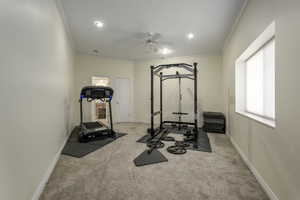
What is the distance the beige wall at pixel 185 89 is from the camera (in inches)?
212

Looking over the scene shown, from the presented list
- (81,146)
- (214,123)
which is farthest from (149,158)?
(214,123)

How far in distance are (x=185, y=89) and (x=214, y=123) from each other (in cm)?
183

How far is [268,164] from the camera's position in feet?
5.68

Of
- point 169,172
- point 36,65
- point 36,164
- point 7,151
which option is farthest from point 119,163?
point 36,65

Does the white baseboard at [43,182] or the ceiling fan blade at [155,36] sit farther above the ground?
the ceiling fan blade at [155,36]

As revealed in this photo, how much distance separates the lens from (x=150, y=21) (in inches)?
126

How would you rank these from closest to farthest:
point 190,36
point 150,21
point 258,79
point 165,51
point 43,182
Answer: point 43,182, point 258,79, point 150,21, point 190,36, point 165,51

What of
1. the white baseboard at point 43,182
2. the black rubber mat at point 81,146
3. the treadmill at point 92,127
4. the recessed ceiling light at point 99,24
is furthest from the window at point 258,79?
the treadmill at point 92,127

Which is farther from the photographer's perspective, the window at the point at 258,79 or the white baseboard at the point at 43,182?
the window at the point at 258,79

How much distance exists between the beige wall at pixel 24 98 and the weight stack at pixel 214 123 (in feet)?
14.6

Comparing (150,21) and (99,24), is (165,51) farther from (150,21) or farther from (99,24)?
(99,24)

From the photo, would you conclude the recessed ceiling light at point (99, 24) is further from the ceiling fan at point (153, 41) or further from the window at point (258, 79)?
the window at point (258, 79)

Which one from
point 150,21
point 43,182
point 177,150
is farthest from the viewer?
point 150,21

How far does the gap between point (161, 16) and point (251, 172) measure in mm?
3405
